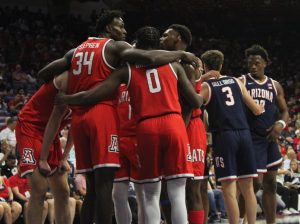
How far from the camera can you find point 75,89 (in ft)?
18.1

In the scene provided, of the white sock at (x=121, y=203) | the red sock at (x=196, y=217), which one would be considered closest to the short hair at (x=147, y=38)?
the white sock at (x=121, y=203)

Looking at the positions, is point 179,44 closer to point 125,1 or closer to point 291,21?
point 125,1

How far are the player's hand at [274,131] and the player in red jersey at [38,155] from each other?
8.62 feet

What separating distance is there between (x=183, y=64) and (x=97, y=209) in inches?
60.6

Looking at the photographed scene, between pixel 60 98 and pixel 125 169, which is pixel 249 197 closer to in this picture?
pixel 125 169

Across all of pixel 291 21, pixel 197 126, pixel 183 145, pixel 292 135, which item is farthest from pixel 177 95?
pixel 291 21

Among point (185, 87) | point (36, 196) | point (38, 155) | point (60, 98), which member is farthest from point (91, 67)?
point (36, 196)

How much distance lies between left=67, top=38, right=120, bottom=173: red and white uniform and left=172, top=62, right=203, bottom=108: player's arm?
21.8 inches

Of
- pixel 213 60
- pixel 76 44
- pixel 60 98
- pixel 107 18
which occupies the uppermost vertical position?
pixel 76 44

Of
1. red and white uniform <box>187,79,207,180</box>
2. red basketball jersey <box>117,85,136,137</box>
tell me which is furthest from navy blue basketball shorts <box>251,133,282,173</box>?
red basketball jersey <box>117,85,136,137</box>

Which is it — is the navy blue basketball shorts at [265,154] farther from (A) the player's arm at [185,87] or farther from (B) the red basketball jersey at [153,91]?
(B) the red basketball jersey at [153,91]

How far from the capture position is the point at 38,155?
615cm

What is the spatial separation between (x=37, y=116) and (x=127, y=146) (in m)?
0.92

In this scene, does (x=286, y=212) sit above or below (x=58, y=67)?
below
